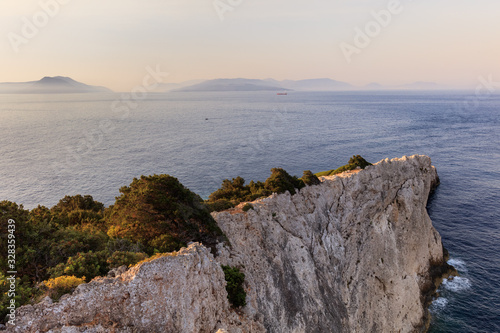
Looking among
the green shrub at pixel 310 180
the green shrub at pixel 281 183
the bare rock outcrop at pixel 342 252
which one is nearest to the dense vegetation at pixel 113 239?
the bare rock outcrop at pixel 342 252

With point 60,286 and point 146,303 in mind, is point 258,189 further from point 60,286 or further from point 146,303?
point 60,286

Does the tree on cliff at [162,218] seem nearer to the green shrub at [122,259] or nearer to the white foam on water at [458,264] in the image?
the green shrub at [122,259]

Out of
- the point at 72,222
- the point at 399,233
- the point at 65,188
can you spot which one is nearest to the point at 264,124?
the point at 65,188

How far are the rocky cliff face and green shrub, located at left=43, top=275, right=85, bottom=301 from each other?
3.07 feet

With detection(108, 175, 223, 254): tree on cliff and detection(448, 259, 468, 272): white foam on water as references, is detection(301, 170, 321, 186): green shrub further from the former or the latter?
detection(448, 259, 468, 272): white foam on water

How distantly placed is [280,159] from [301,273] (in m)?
62.7

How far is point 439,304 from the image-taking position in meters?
39.2

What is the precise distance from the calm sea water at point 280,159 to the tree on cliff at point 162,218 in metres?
34.2

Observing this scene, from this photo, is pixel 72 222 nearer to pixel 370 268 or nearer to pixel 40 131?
pixel 370 268

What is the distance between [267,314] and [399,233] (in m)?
26.6

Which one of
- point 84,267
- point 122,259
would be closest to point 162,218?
point 122,259

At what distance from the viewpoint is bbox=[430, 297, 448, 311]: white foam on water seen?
38.6 metres

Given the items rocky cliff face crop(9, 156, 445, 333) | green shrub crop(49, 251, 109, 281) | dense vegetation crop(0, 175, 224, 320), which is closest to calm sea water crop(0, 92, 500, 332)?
rocky cliff face crop(9, 156, 445, 333)

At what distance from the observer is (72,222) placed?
30.6 m
